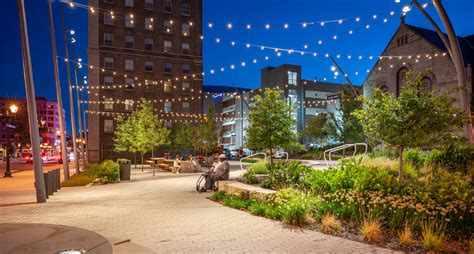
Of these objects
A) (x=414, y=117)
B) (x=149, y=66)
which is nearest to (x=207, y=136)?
(x=149, y=66)

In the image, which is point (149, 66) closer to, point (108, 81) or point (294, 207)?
point (108, 81)

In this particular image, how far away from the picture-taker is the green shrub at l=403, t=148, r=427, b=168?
14.1 m

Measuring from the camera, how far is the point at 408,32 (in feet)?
141

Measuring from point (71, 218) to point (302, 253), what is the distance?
5.84 meters

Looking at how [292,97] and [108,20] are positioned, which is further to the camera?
[292,97]

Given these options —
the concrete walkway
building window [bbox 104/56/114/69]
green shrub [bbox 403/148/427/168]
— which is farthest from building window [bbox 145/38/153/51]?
green shrub [bbox 403/148/427/168]

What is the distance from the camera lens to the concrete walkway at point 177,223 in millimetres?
6328

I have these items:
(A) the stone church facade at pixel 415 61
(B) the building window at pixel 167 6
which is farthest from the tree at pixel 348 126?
(B) the building window at pixel 167 6

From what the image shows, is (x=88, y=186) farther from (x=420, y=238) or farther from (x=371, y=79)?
(x=371, y=79)

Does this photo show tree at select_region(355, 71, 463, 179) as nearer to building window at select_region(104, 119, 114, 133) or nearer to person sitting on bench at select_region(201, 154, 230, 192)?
person sitting on bench at select_region(201, 154, 230, 192)

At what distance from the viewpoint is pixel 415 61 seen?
1606 inches

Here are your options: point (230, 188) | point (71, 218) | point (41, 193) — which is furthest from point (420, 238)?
point (41, 193)

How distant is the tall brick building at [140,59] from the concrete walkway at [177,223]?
3386 centimetres

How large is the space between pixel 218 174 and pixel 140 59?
38.5m
